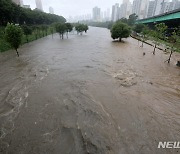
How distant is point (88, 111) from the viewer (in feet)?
36.0

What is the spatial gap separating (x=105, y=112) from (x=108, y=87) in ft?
14.0

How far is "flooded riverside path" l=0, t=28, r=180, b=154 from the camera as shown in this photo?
8.16 metres

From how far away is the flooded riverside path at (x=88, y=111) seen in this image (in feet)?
26.8

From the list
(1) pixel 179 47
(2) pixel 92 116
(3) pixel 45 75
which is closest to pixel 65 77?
(3) pixel 45 75

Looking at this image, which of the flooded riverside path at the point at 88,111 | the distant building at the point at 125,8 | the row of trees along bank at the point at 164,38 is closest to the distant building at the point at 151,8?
the distant building at the point at 125,8

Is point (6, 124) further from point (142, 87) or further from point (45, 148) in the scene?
point (142, 87)

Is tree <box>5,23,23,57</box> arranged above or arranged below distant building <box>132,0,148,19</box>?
below

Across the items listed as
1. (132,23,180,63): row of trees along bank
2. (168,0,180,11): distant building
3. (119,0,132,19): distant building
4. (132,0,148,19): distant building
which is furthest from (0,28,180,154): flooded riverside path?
(119,0,132,19): distant building

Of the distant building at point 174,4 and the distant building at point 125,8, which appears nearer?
the distant building at point 174,4

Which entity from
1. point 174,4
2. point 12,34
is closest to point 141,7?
point 174,4

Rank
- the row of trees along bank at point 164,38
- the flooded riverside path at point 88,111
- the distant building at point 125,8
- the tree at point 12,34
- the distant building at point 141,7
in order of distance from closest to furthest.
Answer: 1. the flooded riverside path at point 88,111
2. the row of trees along bank at point 164,38
3. the tree at point 12,34
4. the distant building at point 141,7
5. the distant building at point 125,8

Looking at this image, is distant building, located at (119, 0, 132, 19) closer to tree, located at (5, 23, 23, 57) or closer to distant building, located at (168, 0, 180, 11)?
distant building, located at (168, 0, 180, 11)

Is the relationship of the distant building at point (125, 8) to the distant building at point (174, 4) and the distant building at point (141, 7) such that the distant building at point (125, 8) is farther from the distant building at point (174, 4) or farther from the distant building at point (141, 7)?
the distant building at point (174, 4)

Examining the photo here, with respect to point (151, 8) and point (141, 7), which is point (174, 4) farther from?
point (141, 7)
